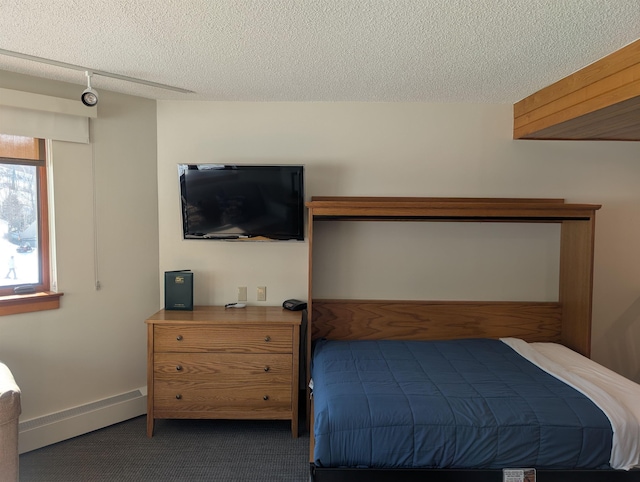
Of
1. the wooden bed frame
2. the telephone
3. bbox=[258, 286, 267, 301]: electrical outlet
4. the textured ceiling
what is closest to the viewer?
the textured ceiling

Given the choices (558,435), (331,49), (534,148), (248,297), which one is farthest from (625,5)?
(248,297)

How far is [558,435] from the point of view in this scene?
6.07ft

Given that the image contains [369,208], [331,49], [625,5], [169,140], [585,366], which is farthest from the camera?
[169,140]

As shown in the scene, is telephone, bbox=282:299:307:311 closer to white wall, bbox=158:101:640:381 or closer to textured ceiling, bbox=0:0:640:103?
white wall, bbox=158:101:640:381

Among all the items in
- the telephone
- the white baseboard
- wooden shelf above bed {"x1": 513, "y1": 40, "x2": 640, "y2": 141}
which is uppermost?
wooden shelf above bed {"x1": 513, "y1": 40, "x2": 640, "y2": 141}

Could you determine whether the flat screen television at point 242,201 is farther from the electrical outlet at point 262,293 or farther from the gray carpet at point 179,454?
the gray carpet at point 179,454

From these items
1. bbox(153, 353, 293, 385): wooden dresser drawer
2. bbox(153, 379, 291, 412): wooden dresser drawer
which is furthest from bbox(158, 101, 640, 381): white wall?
bbox(153, 379, 291, 412): wooden dresser drawer

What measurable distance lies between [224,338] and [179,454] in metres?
0.74

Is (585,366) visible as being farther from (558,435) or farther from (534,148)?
(534,148)

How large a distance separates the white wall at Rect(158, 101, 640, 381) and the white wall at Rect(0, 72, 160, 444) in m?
0.16

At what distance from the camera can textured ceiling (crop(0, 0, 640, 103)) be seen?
1692mm

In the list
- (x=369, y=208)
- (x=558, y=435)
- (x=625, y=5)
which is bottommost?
(x=558, y=435)

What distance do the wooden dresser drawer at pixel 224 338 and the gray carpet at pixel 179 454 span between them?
0.60 meters

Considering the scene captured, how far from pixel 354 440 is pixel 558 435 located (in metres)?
0.92
